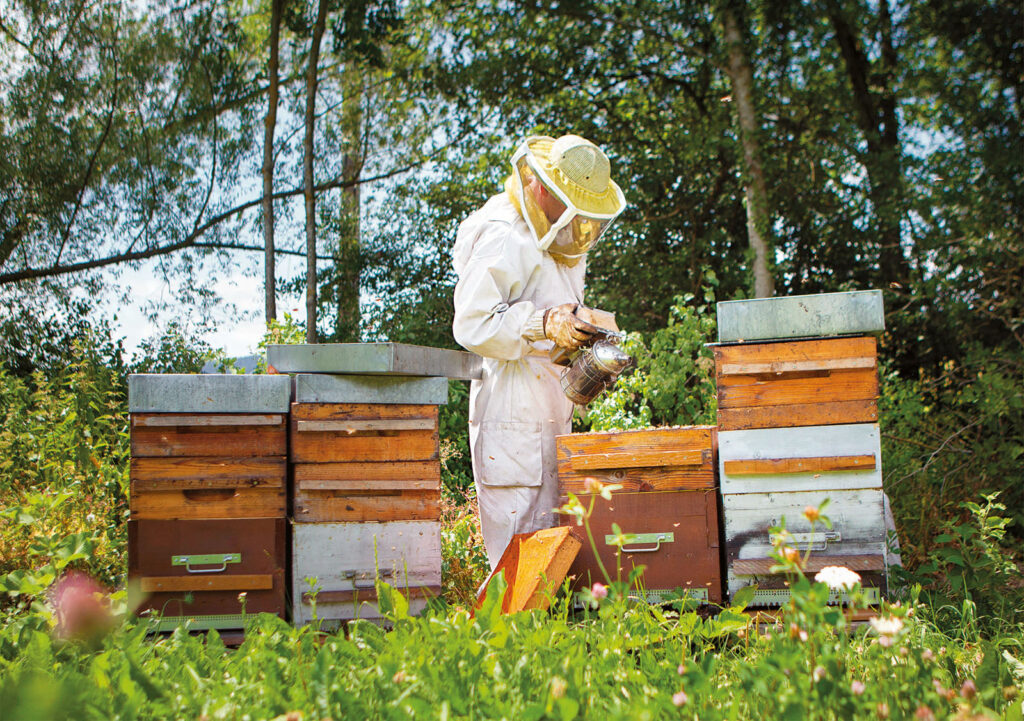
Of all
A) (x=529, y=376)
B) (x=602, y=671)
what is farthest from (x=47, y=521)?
(x=602, y=671)

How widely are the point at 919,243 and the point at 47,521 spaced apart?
6.98 metres

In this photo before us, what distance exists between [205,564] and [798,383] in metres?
2.07

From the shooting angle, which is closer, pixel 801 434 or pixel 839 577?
pixel 839 577

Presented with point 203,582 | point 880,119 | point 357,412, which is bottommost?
point 203,582

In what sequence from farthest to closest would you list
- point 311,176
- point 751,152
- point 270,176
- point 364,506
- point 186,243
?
point 186,243 → point 270,176 → point 311,176 → point 751,152 → point 364,506

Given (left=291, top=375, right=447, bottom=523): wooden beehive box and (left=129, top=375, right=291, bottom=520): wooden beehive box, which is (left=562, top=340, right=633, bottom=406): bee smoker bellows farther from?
(left=129, top=375, right=291, bottom=520): wooden beehive box

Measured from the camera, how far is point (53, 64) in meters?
8.31

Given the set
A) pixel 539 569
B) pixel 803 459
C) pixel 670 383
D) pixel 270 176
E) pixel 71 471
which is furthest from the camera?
pixel 270 176

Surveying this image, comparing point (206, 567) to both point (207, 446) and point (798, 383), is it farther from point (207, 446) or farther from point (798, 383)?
point (798, 383)

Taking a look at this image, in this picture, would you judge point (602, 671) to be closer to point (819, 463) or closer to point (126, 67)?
point (819, 463)

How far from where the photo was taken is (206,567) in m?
2.88

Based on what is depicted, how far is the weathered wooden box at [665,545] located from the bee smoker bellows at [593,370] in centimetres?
38

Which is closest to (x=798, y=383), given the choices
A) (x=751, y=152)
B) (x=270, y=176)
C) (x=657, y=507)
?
(x=657, y=507)

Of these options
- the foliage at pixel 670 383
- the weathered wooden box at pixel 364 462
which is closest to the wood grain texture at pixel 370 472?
the weathered wooden box at pixel 364 462
